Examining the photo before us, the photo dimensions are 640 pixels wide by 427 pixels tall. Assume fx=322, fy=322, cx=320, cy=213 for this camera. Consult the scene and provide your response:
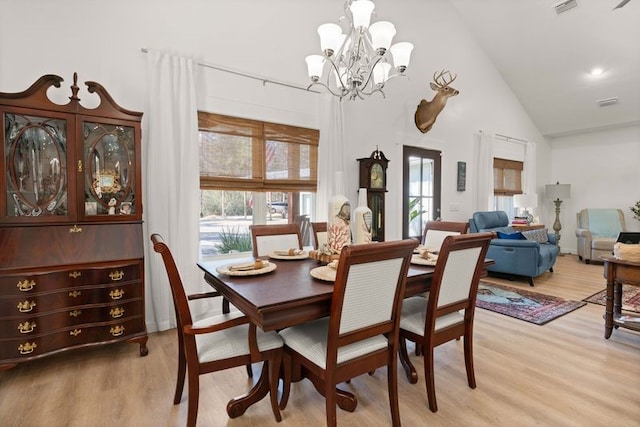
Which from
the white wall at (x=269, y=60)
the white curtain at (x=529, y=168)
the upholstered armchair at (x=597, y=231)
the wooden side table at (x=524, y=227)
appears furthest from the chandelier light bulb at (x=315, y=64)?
the white curtain at (x=529, y=168)

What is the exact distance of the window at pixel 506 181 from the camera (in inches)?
249

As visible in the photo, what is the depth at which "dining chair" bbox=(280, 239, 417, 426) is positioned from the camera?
1.38m

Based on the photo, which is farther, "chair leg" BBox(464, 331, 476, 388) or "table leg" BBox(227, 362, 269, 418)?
"chair leg" BBox(464, 331, 476, 388)

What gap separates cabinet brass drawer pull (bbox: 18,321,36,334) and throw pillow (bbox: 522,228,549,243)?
552 centimetres

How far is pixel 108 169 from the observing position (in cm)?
255

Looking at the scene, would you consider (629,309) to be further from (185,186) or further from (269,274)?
(185,186)

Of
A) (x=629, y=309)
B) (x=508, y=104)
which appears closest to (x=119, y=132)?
(x=629, y=309)

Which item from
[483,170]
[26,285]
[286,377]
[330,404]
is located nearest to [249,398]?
[286,377]

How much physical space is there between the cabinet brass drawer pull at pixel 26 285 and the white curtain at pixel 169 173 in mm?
903

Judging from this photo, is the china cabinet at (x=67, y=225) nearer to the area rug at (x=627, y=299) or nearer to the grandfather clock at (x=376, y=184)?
the grandfather clock at (x=376, y=184)

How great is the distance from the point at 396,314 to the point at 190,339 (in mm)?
1002

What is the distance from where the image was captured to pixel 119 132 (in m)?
2.55

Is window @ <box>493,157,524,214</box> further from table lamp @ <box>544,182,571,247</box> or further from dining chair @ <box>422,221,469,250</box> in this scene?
dining chair @ <box>422,221,469,250</box>

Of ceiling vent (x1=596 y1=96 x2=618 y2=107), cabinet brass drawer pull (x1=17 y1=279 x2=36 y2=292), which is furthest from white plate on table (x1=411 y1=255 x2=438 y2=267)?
ceiling vent (x1=596 y1=96 x2=618 y2=107)
